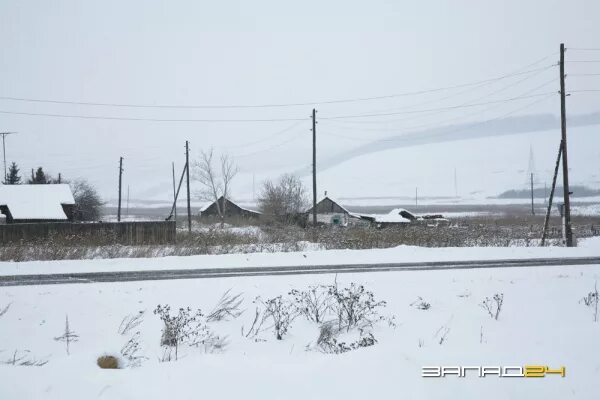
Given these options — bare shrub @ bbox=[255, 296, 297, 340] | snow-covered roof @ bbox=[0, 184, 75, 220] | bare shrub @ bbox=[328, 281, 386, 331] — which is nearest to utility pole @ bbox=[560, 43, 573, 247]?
bare shrub @ bbox=[328, 281, 386, 331]

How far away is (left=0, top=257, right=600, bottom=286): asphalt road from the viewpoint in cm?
1312

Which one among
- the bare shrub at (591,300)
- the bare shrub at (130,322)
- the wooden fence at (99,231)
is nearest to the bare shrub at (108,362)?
the bare shrub at (130,322)

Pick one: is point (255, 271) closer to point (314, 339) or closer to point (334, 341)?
point (314, 339)

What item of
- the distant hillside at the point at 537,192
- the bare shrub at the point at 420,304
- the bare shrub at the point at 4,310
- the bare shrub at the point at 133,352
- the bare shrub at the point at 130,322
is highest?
the distant hillside at the point at 537,192

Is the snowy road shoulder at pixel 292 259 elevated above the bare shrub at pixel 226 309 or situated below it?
above

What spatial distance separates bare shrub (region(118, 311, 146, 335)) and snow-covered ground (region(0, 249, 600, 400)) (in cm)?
14

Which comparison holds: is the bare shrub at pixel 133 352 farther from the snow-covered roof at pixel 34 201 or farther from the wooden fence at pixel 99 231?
the snow-covered roof at pixel 34 201

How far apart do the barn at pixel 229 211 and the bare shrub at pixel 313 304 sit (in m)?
53.4

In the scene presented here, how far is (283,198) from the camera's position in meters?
56.3

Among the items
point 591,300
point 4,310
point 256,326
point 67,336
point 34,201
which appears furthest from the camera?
point 34,201

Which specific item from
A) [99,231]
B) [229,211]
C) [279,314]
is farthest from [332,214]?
[279,314]

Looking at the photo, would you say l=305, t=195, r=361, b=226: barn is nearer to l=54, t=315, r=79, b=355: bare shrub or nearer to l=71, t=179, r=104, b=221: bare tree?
l=71, t=179, r=104, b=221: bare tree

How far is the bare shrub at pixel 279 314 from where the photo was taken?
361 inches

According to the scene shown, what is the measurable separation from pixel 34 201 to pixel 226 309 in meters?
39.1
